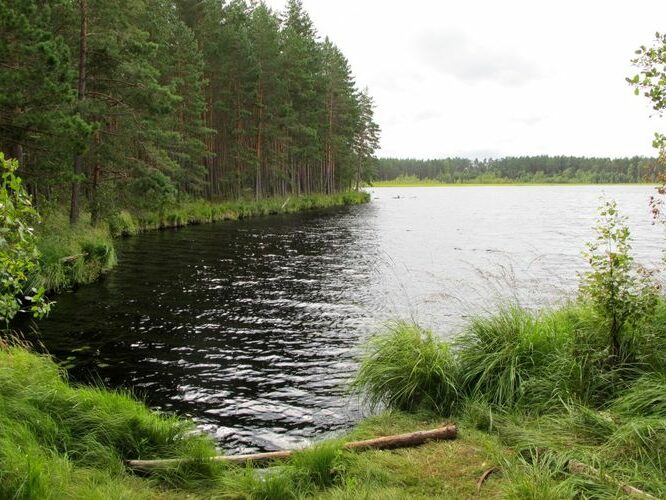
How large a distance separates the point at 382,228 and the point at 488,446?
3087 cm

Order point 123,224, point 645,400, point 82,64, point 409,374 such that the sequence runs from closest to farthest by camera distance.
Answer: point 645,400 < point 409,374 < point 82,64 < point 123,224

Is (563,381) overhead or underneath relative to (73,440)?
overhead

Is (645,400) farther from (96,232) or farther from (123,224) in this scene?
(123,224)

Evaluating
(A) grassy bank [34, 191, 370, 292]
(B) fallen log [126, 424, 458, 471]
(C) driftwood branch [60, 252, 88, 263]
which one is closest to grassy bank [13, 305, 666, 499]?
(B) fallen log [126, 424, 458, 471]

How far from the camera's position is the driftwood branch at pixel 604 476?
3.85m

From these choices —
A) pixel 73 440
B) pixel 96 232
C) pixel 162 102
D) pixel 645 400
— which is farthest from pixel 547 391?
pixel 162 102

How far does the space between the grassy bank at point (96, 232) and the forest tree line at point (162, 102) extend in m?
1.55

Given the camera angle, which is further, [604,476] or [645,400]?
[645,400]

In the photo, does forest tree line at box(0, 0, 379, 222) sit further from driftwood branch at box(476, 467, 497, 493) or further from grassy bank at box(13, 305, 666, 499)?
driftwood branch at box(476, 467, 497, 493)

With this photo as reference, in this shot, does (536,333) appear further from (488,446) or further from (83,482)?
(83,482)

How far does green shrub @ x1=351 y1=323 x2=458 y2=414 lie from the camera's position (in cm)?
668

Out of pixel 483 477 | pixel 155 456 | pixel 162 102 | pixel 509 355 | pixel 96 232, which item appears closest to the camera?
pixel 483 477

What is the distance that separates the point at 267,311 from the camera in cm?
1366

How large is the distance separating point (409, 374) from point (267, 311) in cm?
738
